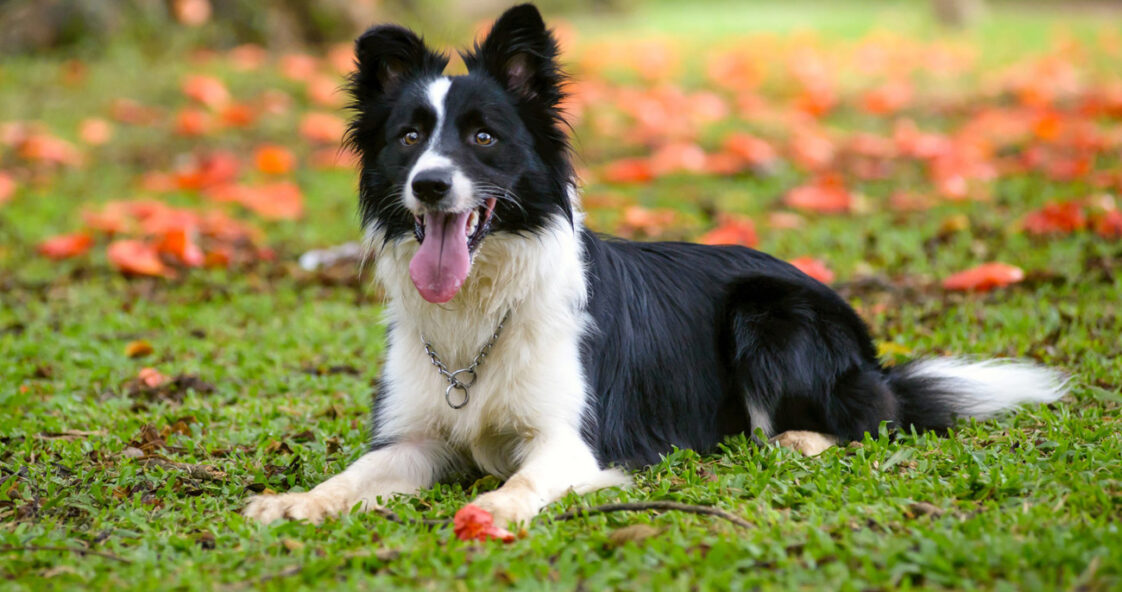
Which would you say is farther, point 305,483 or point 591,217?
point 591,217

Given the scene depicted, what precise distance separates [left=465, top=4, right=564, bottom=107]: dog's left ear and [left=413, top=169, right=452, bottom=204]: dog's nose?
1.91 ft

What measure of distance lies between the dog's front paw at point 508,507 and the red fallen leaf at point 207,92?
8.94 metres

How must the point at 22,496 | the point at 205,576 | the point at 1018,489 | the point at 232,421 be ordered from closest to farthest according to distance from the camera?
1. the point at 205,576
2. the point at 1018,489
3. the point at 22,496
4. the point at 232,421

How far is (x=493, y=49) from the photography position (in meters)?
3.77

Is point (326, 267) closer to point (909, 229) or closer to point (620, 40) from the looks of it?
point (909, 229)

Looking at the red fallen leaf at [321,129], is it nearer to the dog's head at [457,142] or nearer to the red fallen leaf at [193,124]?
the red fallen leaf at [193,124]

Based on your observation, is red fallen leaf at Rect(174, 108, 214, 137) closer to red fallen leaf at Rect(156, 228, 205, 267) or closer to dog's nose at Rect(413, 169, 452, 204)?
red fallen leaf at Rect(156, 228, 205, 267)

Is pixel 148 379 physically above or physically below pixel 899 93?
below

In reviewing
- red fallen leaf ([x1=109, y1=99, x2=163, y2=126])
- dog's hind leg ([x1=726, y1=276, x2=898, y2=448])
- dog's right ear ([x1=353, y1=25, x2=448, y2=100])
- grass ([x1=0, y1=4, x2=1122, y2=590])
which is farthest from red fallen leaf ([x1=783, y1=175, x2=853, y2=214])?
red fallen leaf ([x1=109, y1=99, x2=163, y2=126])

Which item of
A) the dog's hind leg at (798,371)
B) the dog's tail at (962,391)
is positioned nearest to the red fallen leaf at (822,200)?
the dog's tail at (962,391)

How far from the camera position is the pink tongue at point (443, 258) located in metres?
3.54

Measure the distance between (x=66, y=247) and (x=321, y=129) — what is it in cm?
382

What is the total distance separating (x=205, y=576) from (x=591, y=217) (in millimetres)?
5738

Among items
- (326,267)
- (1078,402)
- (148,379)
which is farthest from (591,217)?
(1078,402)
